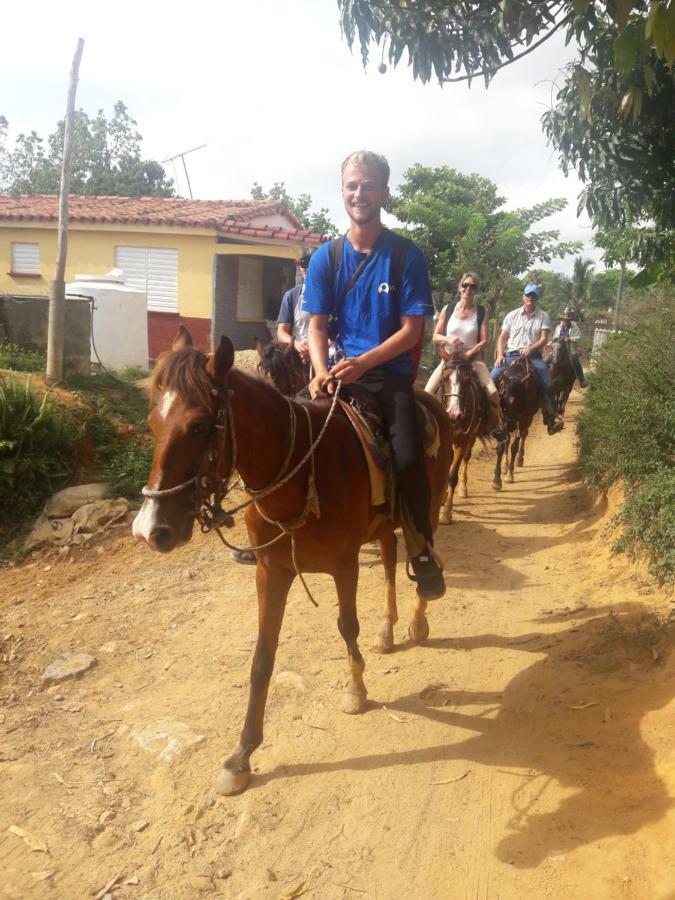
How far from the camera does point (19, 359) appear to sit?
9.65 metres

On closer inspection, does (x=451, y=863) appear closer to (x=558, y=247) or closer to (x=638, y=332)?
(x=638, y=332)

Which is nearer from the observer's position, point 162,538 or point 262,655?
point 162,538

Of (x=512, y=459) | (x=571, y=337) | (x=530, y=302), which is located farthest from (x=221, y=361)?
(x=571, y=337)

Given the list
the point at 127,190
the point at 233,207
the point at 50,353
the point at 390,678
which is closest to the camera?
the point at 390,678

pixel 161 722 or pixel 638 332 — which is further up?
pixel 638 332

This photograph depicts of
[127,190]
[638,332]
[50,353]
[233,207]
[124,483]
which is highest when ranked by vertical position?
[127,190]

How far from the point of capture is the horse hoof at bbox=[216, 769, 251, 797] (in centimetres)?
330

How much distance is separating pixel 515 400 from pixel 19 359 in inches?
292

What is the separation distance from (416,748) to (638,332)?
676cm

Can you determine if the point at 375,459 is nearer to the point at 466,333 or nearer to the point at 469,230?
the point at 466,333

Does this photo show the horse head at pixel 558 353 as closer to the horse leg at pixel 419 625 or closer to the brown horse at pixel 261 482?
the horse leg at pixel 419 625

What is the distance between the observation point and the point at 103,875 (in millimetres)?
2846

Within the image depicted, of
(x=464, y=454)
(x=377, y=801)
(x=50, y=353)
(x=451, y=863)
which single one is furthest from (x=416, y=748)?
(x=50, y=353)

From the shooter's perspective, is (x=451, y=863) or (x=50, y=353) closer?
(x=451, y=863)
